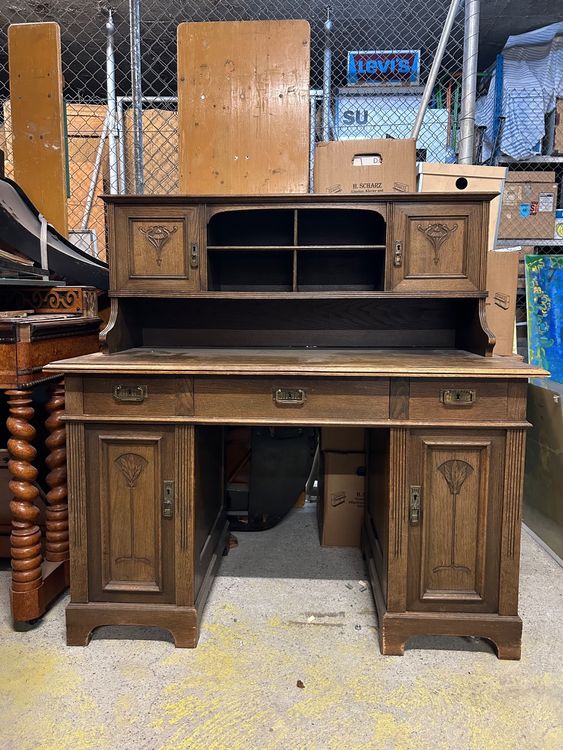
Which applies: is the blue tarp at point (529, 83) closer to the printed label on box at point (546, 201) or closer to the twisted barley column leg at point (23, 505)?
the printed label on box at point (546, 201)

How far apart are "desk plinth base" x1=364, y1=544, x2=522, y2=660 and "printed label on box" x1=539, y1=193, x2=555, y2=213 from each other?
2.64 m

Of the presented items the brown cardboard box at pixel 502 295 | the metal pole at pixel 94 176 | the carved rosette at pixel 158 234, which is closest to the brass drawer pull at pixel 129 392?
the carved rosette at pixel 158 234

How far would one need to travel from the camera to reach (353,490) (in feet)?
7.04

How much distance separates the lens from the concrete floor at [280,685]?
1.21 meters

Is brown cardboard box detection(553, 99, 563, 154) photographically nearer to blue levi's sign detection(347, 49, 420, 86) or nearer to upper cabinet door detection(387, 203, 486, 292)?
blue levi's sign detection(347, 49, 420, 86)

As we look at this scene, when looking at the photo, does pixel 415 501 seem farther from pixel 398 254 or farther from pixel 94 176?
pixel 94 176

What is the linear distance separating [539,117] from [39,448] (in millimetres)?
3413

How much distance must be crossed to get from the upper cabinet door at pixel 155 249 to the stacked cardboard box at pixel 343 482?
0.90 meters

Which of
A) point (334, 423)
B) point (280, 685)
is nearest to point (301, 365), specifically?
point (334, 423)

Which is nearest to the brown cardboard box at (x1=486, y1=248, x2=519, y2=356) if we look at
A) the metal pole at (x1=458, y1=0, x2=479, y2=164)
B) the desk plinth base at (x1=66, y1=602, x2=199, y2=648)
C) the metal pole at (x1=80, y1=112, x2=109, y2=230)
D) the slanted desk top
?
the slanted desk top

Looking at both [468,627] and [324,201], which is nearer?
[468,627]

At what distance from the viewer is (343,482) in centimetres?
215

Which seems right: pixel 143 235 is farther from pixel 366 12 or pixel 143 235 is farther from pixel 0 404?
pixel 366 12

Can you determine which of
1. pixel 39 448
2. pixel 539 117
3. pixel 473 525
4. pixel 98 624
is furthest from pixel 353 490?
pixel 539 117
